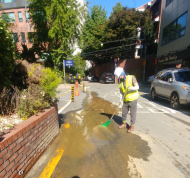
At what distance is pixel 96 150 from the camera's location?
301cm

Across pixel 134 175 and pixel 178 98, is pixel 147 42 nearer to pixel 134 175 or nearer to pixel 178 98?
pixel 178 98

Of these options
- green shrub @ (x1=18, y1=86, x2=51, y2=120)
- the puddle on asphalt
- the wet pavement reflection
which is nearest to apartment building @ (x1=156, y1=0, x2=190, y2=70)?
the puddle on asphalt

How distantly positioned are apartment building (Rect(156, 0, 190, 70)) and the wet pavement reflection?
32.9 ft

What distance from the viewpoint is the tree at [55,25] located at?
54.3 ft

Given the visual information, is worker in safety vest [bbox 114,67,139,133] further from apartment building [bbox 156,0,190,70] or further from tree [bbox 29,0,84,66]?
tree [bbox 29,0,84,66]

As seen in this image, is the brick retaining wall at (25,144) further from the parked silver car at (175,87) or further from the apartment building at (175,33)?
the apartment building at (175,33)

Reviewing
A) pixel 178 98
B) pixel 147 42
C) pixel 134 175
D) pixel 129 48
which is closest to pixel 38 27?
pixel 129 48

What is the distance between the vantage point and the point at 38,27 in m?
18.2

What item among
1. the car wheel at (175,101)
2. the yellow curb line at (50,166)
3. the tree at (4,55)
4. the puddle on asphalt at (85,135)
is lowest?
the puddle on asphalt at (85,135)

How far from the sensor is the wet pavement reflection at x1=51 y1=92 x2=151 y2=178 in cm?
237

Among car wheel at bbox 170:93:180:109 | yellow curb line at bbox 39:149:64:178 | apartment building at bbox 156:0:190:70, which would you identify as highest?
apartment building at bbox 156:0:190:70

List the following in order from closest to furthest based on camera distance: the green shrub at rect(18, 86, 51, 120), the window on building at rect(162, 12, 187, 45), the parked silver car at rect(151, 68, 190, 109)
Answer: the green shrub at rect(18, 86, 51, 120)
the parked silver car at rect(151, 68, 190, 109)
the window on building at rect(162, 12, 187, 45)

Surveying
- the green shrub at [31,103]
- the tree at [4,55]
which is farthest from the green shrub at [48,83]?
the tree at [4,55]

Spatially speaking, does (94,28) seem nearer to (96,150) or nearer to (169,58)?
(169,58)
